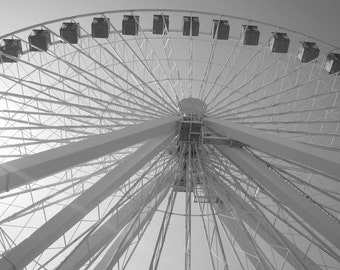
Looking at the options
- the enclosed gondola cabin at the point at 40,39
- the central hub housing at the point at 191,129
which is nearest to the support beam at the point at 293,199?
the central hub housing at the point at 191,129

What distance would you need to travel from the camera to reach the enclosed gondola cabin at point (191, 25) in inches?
822

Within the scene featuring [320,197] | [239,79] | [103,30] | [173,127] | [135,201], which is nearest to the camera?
[173,127]

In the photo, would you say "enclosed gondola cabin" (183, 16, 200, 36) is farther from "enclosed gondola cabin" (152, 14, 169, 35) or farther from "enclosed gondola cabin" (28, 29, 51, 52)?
"enclosed gondola cabin" (28, 29, 51, 52)

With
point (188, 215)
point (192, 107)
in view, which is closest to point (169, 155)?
point (192, 107)

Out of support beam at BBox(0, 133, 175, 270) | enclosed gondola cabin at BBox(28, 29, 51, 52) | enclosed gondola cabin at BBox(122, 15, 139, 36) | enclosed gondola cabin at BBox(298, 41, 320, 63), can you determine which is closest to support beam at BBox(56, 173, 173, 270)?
support beam at BBox(0, 133, 175, 270)

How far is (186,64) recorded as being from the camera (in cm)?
2470

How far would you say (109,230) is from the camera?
1500cm

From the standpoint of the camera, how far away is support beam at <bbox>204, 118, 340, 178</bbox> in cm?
985

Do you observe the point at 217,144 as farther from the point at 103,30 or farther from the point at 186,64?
the point at 186,64

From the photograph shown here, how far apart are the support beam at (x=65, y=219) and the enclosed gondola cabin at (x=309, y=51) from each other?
11477mm

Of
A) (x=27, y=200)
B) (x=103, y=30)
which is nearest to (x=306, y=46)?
(x=103, y=30)

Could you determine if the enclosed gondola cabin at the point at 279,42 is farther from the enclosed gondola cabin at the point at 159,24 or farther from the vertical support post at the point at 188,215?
the vertical support post at the point at 188,215

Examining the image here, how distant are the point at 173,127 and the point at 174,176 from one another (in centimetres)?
348

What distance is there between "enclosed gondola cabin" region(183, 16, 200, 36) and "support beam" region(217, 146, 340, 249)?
9.12 m
